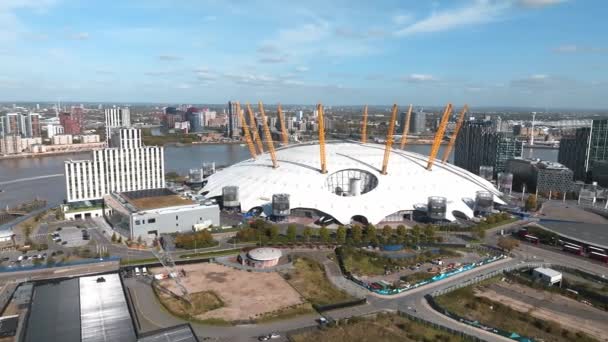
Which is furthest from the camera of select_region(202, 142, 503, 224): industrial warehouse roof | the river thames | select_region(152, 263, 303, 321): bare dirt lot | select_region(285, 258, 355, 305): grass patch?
the river thames

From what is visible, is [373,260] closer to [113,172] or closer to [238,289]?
[238,289]

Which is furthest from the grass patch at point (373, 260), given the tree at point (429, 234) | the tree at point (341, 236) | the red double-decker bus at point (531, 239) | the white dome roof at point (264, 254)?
the red double-decker bus at point (531, 239)

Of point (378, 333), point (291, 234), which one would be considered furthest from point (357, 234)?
point (378, 333)

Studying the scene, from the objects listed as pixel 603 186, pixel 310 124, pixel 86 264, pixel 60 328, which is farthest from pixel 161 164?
pixel 310 124

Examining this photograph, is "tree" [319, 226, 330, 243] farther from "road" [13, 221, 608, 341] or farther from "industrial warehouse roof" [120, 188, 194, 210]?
"industrial warehouse roof" [120, 188, 194, 210]

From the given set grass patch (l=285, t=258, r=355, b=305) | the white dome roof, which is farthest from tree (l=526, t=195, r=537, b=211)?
the white dome roof

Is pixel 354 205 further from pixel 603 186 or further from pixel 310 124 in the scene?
pixel 310 124
